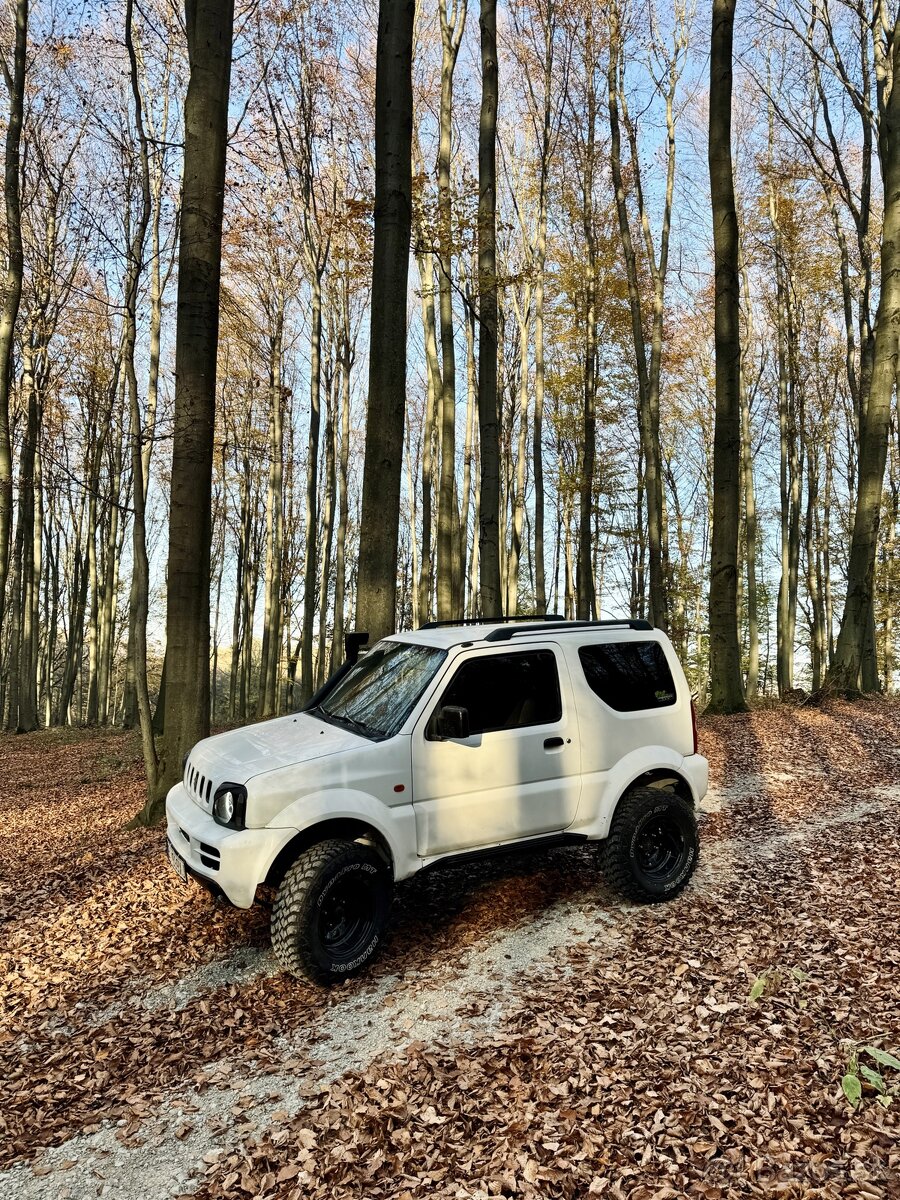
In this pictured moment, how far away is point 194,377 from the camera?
748cm

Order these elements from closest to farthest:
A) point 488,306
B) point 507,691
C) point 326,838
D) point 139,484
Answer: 1. point 326,838
2. point 507,691
3. point 139,484
4. point 488,306

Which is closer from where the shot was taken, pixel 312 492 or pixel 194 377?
pixel 194 377

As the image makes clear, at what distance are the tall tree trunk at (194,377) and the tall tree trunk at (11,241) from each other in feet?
23.6

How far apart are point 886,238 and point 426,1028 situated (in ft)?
50.9

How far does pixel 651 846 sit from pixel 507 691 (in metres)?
1.70

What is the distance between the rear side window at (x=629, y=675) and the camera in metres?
5.39

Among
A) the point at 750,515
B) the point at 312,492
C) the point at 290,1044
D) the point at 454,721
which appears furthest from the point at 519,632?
the point at 750,515

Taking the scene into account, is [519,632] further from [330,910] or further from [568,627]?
[330,910]

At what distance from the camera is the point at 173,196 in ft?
40.5

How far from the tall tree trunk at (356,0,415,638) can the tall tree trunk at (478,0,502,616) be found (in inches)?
127

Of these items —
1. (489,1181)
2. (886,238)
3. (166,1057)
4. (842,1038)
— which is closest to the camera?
(489,1181)

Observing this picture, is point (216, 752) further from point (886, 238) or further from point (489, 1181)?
point (886, 238)

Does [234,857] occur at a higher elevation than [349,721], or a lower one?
lower

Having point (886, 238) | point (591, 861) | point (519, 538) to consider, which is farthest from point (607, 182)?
point (591, 861)
